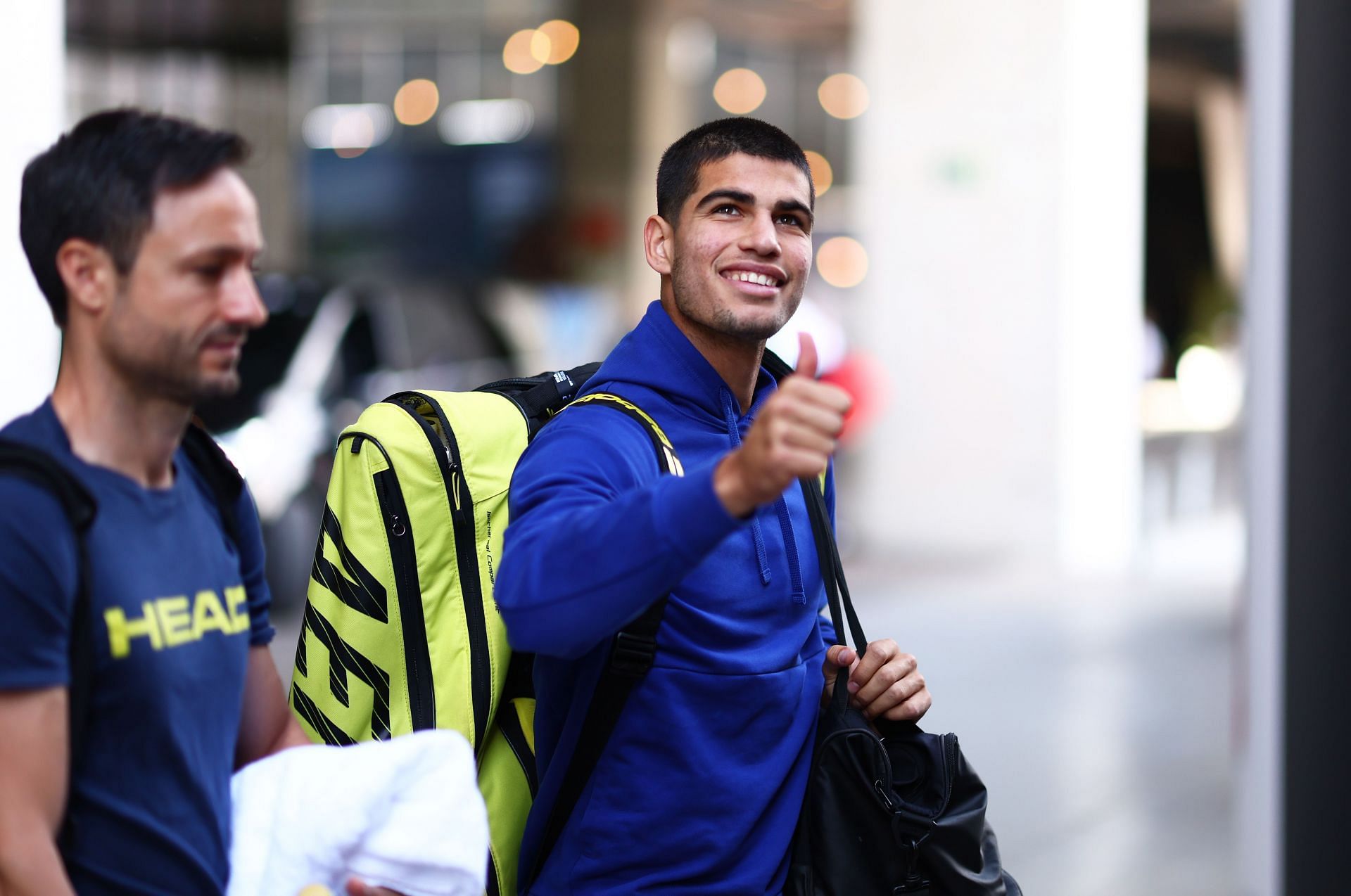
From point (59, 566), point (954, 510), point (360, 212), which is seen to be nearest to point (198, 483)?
point (59, 566)

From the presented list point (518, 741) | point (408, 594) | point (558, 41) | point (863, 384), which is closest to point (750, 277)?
point (408, 594)

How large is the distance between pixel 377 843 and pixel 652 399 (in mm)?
781

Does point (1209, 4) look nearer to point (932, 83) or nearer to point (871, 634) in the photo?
point (932, 83)

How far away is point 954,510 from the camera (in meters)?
11.6

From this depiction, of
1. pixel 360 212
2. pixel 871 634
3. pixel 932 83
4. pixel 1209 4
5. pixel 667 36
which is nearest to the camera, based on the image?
pixel 871 634

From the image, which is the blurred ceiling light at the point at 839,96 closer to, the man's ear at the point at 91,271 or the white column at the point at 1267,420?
the white column at the point at 1267,420

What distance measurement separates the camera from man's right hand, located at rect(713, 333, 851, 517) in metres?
1.60

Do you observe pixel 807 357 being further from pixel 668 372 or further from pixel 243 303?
pixel 243 303

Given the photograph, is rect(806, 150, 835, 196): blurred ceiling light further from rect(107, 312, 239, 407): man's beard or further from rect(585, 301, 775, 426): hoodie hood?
rect(107, 312, 239, 407): man's beard

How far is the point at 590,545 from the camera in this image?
1.70 m

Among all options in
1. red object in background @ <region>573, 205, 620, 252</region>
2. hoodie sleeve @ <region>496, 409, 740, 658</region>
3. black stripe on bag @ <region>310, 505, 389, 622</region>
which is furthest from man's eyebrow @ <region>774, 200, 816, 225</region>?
red object in background @ <region>573, 205, 620, 252</region>

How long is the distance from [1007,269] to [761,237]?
953 centimetres

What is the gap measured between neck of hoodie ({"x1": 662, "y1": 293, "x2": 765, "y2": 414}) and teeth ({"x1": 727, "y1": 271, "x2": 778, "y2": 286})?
8cm

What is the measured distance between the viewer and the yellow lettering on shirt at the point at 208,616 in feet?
4.95
